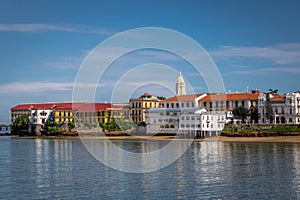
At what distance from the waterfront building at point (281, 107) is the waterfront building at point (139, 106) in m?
32.2

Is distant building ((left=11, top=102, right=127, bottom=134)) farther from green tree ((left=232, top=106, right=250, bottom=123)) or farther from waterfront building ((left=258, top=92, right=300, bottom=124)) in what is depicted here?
waterfront building ((left=258, top=92, right=300, bottom=124))

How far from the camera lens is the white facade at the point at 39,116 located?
13062 cm

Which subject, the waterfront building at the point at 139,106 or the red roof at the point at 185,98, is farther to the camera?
the waterfront building at the point at 139,106

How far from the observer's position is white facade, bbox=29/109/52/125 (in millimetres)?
130625

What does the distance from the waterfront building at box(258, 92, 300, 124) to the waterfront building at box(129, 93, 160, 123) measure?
32.2 meters

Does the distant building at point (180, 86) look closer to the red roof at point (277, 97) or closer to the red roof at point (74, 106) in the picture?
the red roof at point (74, 106)

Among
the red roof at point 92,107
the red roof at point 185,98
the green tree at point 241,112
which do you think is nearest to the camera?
the green tree at point 241,112

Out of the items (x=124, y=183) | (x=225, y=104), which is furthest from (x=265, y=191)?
(x=225, y=104)

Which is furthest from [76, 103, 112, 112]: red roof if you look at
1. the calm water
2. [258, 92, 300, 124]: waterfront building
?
the calm water

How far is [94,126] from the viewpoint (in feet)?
384

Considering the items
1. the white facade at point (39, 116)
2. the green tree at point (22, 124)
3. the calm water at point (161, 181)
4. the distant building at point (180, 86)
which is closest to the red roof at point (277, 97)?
the distant building at point (180, 86)

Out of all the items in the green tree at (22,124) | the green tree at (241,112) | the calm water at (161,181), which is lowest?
the calm water at (161,181)

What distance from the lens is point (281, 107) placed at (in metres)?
94.9

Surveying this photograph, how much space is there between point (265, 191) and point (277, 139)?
54042mm
